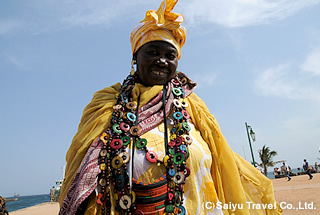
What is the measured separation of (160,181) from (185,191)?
0.29m


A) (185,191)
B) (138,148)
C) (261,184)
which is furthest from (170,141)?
(261,184)


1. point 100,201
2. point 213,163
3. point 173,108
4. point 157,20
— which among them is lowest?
point 100,201

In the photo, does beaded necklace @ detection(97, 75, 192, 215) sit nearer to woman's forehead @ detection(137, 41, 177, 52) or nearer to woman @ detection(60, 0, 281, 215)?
woman @ detection(60, 0, 281, 215)

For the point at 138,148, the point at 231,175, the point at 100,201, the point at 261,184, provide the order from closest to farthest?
the point at 100,201 < the point at 138,148 < the point at 231,175 < the point at 261,184

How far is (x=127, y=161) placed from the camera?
1.95 metres

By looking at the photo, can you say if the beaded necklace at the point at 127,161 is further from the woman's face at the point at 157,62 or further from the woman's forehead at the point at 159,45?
the woman's forehead at the point at 159,45

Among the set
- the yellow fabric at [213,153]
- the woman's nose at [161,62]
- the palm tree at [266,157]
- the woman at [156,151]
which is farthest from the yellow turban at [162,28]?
the palm tree at [266,157]

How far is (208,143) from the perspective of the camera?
2.37 m

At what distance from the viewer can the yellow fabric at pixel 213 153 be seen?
2139mm

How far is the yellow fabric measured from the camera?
2.14 meters

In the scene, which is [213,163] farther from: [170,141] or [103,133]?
[103,133]

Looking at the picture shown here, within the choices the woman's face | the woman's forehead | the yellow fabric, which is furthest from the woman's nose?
the yellow fabric

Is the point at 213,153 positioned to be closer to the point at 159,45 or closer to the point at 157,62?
the point at 157,62

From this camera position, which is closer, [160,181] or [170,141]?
Result: [160,181]
